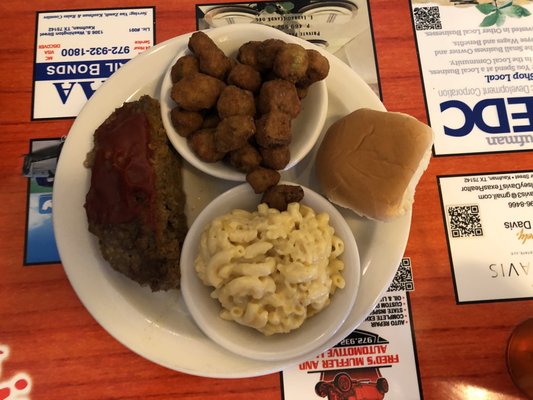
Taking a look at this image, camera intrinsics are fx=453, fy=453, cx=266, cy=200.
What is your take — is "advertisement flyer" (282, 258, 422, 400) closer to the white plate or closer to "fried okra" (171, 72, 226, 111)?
the white plate

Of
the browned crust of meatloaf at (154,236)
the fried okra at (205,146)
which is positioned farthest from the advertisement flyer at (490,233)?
the browned crust of meatloaf at (154,236)

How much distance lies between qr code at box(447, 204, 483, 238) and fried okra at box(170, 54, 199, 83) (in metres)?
1.01

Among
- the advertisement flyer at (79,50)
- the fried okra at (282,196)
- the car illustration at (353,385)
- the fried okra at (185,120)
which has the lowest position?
the car illustration at (353,385)

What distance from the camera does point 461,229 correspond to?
5.24ft

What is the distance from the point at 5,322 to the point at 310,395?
1024 millimetres

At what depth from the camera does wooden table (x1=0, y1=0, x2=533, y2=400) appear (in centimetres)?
146

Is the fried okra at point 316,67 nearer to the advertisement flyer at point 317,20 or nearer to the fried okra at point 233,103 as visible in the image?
the fried okra at point 233,103

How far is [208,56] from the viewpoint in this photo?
1349 mm

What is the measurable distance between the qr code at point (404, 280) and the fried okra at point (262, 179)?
22.6 inches

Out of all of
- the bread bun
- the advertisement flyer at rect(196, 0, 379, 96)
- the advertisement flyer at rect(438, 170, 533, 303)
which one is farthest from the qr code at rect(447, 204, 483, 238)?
the advertisement flyer at rect(196, 0, 379, 96)

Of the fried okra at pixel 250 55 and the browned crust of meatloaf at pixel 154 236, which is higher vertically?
the fried okra at pixel 250 55

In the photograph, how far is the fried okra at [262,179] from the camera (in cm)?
130

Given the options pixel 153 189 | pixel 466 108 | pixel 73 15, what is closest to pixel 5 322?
pixel 153 189

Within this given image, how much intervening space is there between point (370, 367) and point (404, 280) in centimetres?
31
